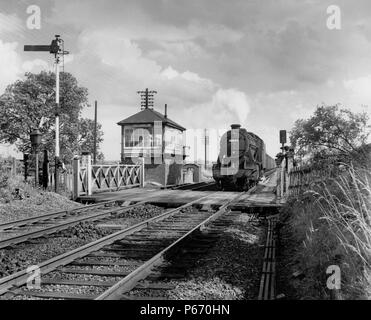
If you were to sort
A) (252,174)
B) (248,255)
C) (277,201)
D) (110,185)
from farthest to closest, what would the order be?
(252,174) → (110,185) → (277,201) → (248,255)

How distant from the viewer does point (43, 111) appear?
27.6 meters

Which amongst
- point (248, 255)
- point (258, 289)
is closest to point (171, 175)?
point (248, 255)

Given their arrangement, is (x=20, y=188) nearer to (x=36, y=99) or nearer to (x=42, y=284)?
(x=42, y=284)

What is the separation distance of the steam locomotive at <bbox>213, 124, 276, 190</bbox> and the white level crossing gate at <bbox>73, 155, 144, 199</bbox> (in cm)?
482

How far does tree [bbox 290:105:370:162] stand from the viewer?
10.2m

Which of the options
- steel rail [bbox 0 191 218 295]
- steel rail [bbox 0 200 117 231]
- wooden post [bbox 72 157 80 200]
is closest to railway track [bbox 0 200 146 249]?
steel rail [bbox 0 200 117 231]

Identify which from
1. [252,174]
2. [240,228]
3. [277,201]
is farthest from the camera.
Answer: [252,174]

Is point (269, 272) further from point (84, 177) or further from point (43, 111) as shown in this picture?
point (43, 111)

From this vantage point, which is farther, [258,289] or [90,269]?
[90,269]

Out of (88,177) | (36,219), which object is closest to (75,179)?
(88,177)

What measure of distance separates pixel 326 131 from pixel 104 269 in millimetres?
7500

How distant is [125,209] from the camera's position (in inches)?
483

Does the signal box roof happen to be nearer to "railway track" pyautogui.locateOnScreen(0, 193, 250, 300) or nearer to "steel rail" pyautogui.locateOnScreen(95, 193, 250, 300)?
"railway track" pyautogui.locateOnScreen(0, 193, 250, 300)

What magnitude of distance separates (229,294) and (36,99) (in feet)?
87.0
